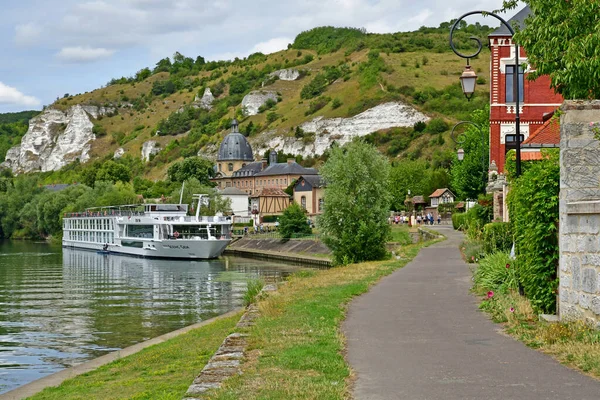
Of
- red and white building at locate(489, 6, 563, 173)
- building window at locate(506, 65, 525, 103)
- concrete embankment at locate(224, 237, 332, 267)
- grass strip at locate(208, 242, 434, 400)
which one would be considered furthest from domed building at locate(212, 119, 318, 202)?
grass strip at locate(208, 242, 434, 400)

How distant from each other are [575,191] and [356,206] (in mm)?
27179

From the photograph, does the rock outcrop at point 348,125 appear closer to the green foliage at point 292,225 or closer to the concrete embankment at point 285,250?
the concrete embankment at point 285,250

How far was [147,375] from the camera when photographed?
12.9 meters

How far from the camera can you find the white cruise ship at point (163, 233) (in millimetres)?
66750

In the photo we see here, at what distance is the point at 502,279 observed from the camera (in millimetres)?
15883

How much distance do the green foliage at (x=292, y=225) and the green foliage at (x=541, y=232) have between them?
58.3 metres

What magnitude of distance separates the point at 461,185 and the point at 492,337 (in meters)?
50.4

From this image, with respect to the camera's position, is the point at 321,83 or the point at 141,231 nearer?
the point at 141,231

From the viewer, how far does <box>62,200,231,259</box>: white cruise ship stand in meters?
66.8

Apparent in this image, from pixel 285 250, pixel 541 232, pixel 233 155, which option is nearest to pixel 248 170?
pixel 233 155

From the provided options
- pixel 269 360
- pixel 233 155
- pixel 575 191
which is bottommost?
pixel 269 360

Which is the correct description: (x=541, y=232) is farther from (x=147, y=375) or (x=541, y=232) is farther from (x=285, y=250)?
(x=285, y=250)

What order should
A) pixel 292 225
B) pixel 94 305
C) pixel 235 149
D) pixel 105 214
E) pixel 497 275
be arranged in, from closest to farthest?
pixel 497 275
pixel 94 305
pixel 292 225
pixel 105 214
pixel 235 149

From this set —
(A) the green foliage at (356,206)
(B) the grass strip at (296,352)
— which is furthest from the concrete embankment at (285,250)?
(B) the grass strip at (296,352)
